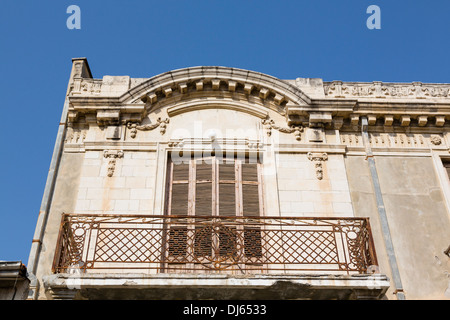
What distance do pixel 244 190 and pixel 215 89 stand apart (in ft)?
6.88

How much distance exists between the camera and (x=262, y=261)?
8266 millimetres

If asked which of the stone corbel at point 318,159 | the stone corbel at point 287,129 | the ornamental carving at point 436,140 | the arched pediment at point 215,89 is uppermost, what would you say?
the arched pediment at point 215,89

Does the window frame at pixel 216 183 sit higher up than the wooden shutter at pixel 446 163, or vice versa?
the wooden shutter at pixel 446 163

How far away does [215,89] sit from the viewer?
10469mm

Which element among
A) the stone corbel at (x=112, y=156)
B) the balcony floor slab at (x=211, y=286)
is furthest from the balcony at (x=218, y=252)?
the stone corbel at (x=112, y=156)

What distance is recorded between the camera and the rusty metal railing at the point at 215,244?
313 inches

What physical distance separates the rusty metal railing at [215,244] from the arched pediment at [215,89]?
94.8 inches

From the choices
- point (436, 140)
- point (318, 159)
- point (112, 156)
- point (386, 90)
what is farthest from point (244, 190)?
point (436, 140)

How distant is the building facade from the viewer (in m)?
7.76

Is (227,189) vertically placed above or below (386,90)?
below

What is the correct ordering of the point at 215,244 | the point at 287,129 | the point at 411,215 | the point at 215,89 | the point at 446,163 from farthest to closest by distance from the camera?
the point at 215,89 → the point at 287,129 → the point at 446,163 → the point at 411,215 → the point at 215,244

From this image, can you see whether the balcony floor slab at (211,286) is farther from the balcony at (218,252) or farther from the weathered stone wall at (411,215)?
the weathered stone wall at (411,215)

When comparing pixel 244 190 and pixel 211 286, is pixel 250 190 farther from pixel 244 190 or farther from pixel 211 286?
pixel 211 286

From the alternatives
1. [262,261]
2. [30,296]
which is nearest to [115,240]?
[30,296]
